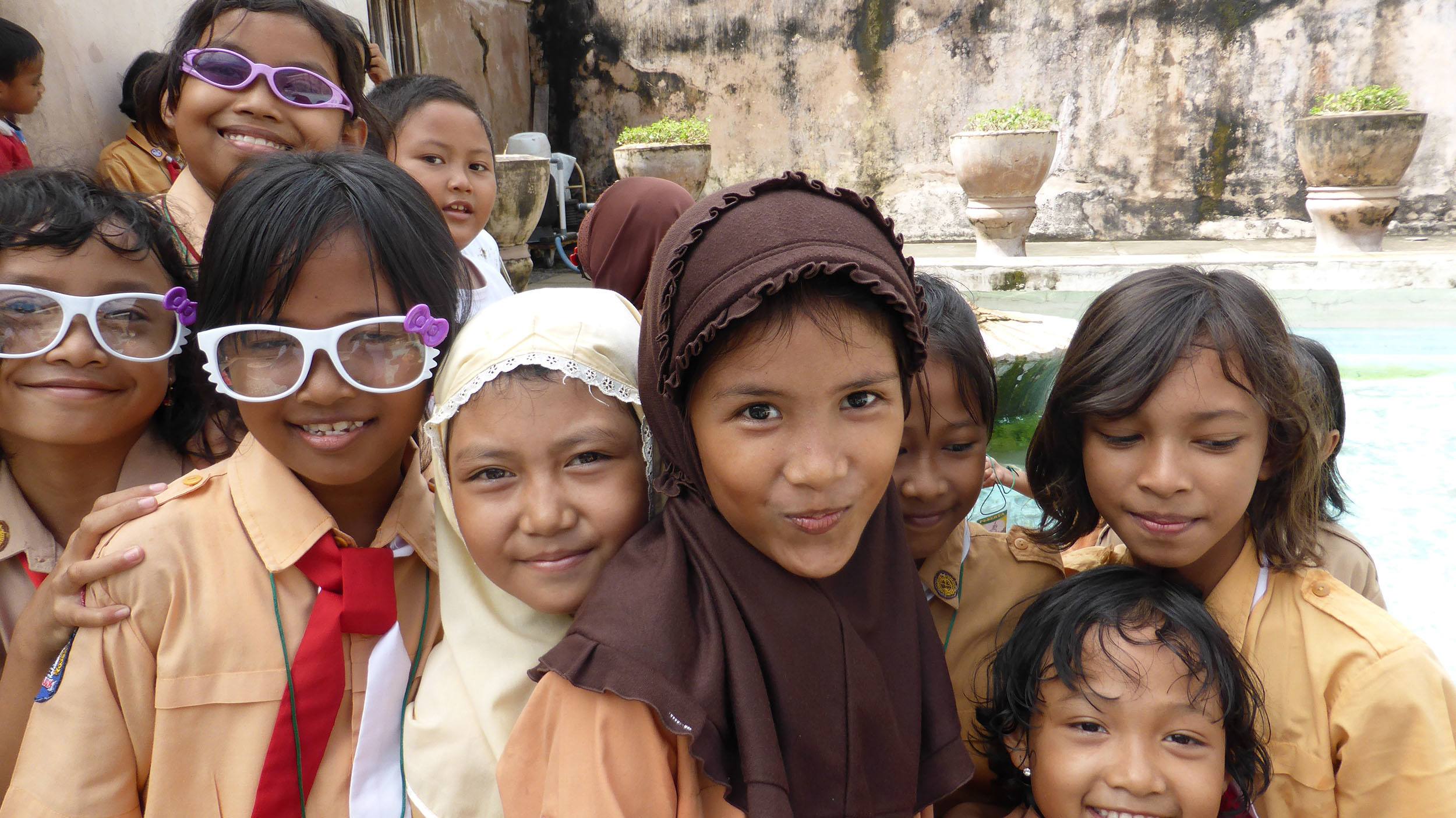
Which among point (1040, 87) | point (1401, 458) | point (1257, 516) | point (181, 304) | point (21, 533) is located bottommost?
point (1401, 458)

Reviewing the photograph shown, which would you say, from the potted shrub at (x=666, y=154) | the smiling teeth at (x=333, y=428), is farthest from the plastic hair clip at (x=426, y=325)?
the potted shrub at (x=666, y=154)

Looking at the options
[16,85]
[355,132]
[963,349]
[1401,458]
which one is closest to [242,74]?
[355,132]

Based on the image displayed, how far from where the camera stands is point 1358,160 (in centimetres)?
845

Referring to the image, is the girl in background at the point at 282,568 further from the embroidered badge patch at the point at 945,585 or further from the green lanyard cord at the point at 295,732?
the embroidered badge patch at the point at 945,585

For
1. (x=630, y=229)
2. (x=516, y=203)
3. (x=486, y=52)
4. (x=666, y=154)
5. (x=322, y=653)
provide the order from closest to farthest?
(x=322, y=653) < (x=630, y=229) < (x=516, y=203) < (x=666, y=154) < (x=486, y=52)

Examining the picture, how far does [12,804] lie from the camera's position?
4.89 feet

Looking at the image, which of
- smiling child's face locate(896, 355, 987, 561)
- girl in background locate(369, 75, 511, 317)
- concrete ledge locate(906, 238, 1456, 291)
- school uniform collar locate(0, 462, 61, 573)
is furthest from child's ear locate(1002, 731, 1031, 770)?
concrete ledge locate(906, 238, 1456, 291)

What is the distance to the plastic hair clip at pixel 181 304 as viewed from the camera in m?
1.85

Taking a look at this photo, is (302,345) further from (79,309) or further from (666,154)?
(666,154)

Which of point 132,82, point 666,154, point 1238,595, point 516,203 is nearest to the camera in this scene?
point 1238,595

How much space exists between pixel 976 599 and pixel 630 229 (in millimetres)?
2821

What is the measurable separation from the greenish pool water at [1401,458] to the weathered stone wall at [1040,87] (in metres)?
3.72

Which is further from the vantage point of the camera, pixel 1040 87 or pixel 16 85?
pixel 1040 87

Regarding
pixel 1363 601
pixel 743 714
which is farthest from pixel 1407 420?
pixel 743 714
